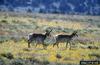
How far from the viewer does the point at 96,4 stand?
521 feet

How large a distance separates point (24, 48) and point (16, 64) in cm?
766

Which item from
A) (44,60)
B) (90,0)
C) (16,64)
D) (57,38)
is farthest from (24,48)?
(90,0)

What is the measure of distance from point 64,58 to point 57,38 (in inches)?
205

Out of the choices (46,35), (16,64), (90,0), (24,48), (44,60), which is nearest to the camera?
(16,64)

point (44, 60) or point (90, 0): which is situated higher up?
point (44, 60)

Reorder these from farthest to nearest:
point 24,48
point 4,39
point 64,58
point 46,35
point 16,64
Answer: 1. point 4,39
2. point 46,35
3. point 24,48
4. point 64,58
5. point 16,64

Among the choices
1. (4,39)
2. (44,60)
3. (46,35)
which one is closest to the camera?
(44,60)

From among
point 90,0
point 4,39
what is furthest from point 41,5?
point 4,39

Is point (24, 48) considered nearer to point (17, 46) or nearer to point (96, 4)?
point (17, 46)

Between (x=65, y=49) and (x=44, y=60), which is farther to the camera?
(x=65, y=49)

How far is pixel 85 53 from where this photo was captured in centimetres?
2939

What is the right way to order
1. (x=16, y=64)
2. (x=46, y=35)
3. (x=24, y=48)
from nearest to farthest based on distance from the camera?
(x=16, y=64) < (x=24, y=48) < (x=46, y=35)

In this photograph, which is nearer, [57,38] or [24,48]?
[24,48]

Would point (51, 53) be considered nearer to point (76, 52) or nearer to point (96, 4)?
point (76, 52)
